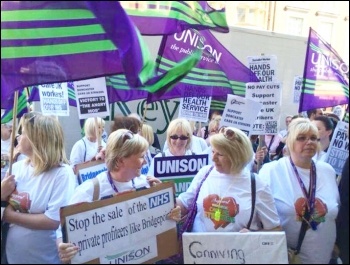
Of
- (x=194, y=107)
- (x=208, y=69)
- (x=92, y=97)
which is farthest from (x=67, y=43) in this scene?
(x=194, y=107)

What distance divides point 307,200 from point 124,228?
131 centimetres

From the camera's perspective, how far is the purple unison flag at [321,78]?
4.96 metres

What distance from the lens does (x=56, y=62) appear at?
2.85 meters

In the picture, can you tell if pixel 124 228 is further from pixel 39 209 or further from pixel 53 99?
pixel 53 99

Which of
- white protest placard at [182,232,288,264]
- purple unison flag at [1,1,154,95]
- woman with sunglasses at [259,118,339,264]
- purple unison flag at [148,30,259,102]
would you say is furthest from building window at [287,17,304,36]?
white protest placard at [182,232,288,264]

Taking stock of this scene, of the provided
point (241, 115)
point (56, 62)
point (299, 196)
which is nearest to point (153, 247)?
point (299, 196)

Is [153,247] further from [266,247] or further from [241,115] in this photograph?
[241,115]

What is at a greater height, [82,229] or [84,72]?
[84,72]

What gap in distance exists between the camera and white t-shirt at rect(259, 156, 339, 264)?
3.17m

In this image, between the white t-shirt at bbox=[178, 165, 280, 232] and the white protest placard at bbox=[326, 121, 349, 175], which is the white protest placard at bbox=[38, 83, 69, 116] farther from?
the white protest placard at bbox=[326, 121, 349, 175]

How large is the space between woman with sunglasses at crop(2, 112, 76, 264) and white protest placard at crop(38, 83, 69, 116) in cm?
223

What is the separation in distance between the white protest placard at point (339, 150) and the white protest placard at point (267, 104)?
0.80m

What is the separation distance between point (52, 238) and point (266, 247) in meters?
1.43

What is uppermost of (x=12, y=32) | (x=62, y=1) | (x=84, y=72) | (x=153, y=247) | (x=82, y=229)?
(x=62, y=1)
